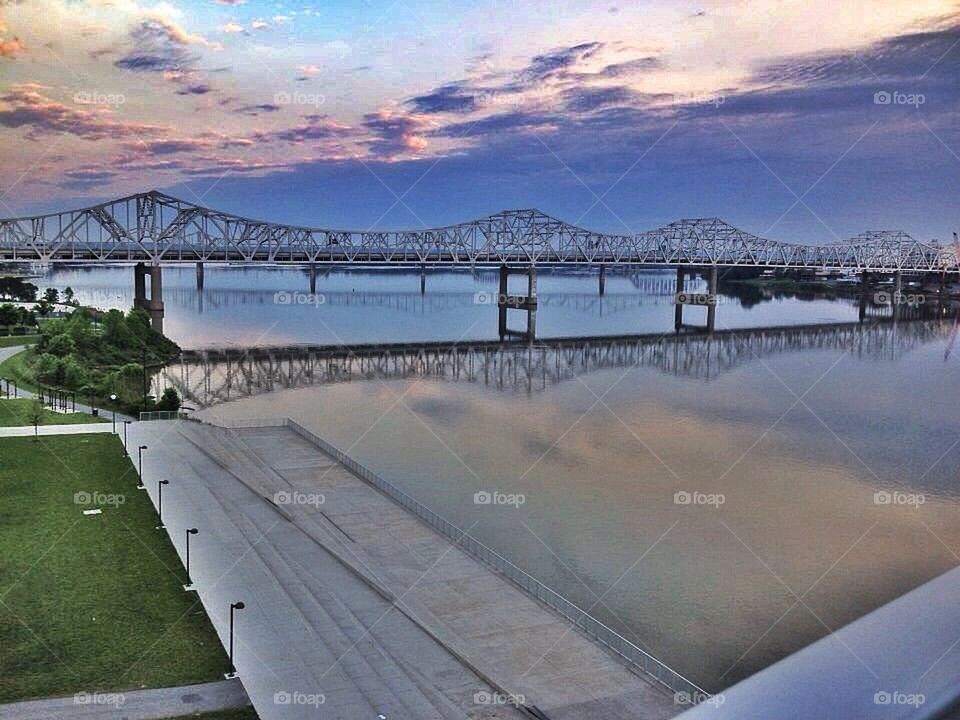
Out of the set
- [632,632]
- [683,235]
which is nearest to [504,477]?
[632,632]

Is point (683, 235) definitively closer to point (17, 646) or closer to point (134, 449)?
point (134, 449)

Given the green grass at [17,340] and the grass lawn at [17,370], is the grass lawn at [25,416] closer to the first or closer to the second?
the grass lawn at [17,370]

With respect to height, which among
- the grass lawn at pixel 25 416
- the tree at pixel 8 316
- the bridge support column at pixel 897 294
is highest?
the bridge support column at pixel 897 294

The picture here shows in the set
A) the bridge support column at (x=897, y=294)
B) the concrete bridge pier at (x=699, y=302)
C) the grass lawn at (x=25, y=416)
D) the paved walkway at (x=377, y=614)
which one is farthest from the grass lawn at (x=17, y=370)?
the bridge support column at (x=897, y=294)

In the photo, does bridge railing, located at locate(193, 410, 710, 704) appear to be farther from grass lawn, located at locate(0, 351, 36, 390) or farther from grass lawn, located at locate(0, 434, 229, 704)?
grass lawn, located at locate(0, 351, 36, 390)

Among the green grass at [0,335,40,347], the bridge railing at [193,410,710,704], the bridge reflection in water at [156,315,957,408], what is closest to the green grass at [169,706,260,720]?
the bridge railing at [193,410,710,704]

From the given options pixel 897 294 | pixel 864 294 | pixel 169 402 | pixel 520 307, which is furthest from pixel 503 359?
pixel 897 294
